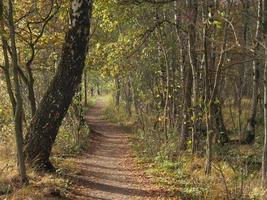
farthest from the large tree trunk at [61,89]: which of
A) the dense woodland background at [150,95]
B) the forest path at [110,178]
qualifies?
the forest path at [110,178]

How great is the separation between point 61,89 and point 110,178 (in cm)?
293

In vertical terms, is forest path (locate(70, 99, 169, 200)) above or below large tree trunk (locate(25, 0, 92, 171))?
below

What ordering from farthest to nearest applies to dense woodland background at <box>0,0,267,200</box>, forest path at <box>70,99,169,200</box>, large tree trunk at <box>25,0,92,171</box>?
large tree trunk at <box>25,0,92,171</box> → forest path at <box>70,99,169,200</box> → dense woodland background at <box>0,0,267,200</box>

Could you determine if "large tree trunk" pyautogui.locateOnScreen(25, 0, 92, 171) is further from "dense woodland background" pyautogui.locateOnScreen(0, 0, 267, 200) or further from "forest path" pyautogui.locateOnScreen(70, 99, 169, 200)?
"forest path" pyautogui.locateOnScreen(70, 99, 169, 200)

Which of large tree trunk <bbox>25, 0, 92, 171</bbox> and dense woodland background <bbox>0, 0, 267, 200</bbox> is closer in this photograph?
dense woodland background <bbox>0, 0, 267, 200</bbox>

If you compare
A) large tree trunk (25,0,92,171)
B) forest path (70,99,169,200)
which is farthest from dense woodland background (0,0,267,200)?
forest path (70,99,169,200)

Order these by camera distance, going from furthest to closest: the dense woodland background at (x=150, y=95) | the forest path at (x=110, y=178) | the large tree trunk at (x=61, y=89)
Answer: the large tree trunk at (x=61, y=89), the forest path at (x=110, y=178), the dense woodland background at (x=150, y=95)

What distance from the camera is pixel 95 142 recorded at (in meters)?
20.1

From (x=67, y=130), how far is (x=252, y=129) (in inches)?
335

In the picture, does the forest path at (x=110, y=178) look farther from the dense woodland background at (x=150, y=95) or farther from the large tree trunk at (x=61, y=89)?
the large tree trunk at (x=61, y=89)

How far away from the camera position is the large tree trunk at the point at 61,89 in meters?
9.92

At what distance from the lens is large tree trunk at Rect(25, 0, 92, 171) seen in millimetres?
9922

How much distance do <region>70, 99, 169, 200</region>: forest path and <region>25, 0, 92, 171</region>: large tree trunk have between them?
1146mm

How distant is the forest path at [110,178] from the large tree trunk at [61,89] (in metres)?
1.15
